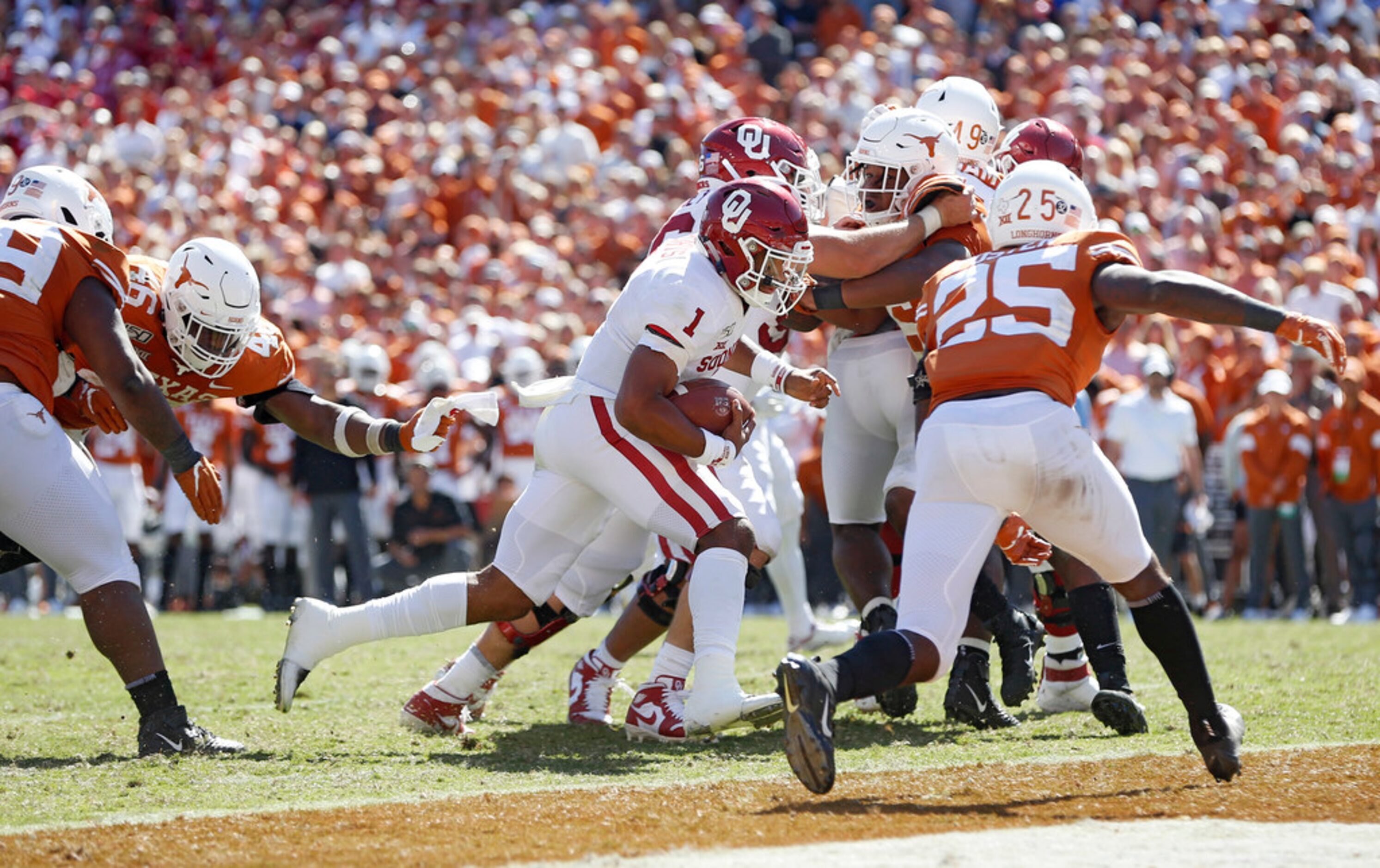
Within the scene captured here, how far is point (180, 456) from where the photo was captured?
5.45 metres

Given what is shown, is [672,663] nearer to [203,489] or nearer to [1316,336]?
[203,489]

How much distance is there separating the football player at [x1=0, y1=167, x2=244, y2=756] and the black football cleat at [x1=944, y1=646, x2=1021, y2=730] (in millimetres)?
2475

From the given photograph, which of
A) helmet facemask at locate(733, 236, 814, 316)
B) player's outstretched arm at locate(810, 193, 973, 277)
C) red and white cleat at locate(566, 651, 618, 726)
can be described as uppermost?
player's outstretched arm at locate(810, 193, 973, 277)

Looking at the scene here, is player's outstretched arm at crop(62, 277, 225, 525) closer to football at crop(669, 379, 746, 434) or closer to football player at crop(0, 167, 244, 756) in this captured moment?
football player at crop(0, 167, 244, 756)

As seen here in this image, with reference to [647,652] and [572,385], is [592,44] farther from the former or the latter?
[572,385]

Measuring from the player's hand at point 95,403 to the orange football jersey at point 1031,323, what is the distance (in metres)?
2.82

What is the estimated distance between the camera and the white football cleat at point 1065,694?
634 cm

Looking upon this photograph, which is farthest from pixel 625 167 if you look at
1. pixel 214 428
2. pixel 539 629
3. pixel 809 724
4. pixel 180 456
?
pixel 809 724

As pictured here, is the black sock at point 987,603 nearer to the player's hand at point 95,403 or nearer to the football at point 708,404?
the football at point 708,404

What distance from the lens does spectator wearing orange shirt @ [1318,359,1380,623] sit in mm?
11617

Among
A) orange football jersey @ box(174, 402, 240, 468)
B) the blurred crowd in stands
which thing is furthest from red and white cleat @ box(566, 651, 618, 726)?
orange football jersey @ box(174, 402, 240, 468)

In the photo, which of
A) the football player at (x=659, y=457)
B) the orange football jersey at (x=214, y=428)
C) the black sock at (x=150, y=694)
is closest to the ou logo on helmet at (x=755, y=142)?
the football player at (x=659, y=457)

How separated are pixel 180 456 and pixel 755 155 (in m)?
2.37

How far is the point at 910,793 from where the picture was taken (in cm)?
467
